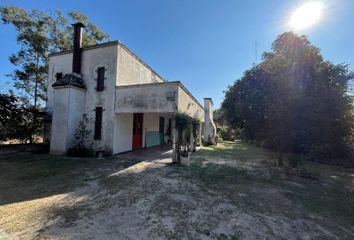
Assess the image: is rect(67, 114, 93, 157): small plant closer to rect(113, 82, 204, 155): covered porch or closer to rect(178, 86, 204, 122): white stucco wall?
rect(113, 82, 204, 155): covered porch

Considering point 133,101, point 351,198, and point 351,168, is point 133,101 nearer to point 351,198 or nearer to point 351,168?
point 351,198

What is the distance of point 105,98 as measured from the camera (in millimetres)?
10898

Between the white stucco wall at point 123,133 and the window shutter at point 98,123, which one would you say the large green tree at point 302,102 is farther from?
the window shutter at point 98,123

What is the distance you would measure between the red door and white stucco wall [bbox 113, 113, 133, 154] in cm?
49

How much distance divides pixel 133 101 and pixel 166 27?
6.14m

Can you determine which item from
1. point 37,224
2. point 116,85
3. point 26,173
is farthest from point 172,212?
point 116,85

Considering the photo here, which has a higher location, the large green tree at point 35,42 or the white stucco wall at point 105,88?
the large green tree at point 35,42

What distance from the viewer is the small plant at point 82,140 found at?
1036 centimetres

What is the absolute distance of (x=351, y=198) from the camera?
541 centimetres

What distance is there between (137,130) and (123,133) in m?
1.74

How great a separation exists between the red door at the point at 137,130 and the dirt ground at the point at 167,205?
17.8 ft

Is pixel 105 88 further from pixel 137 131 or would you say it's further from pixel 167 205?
pixel 167 205

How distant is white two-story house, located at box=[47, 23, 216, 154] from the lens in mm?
9852

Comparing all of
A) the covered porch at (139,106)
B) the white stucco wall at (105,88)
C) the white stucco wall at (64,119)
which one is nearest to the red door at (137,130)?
the covered porch at (139,106)
